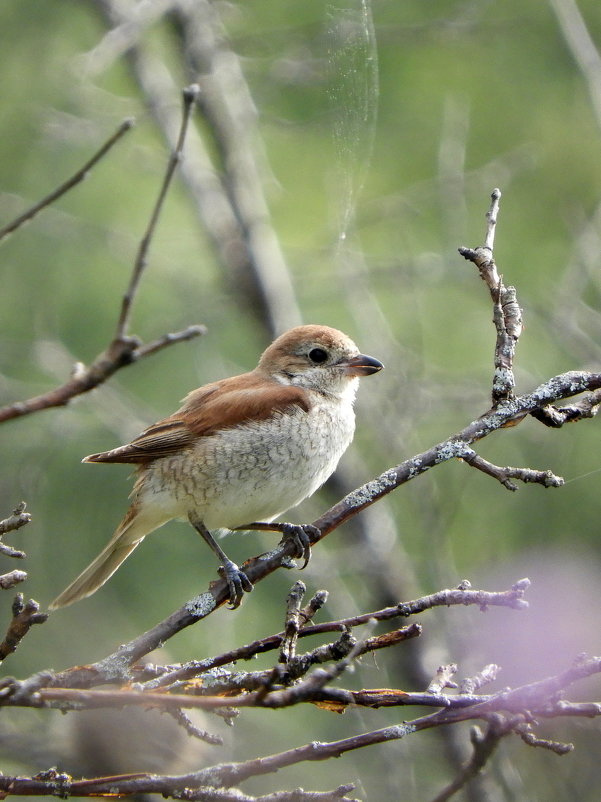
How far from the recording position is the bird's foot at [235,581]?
104 inches

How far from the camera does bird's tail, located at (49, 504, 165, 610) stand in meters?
3.45

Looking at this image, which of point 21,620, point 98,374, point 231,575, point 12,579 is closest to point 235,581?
point 231,575

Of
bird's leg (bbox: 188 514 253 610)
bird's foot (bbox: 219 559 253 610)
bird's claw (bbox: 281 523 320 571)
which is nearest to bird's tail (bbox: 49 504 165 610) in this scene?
bird's leg (bbox: 188 514 253 610)

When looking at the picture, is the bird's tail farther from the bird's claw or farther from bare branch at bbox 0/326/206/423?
bare branch at bbox 0/326/206/423

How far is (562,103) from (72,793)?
806 centimetres

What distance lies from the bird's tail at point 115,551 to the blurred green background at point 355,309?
1454mm

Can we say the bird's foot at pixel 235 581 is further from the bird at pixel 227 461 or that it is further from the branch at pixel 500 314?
the branch at pixel 500 314

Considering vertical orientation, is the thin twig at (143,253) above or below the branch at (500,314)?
below

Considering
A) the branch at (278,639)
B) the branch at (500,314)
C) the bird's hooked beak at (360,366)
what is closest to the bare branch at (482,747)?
the branch at (278,639)

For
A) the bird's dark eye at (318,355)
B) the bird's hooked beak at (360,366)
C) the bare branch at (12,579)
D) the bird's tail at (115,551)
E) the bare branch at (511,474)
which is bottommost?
the bare branch at (12,579)

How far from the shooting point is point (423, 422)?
6703 millimetres

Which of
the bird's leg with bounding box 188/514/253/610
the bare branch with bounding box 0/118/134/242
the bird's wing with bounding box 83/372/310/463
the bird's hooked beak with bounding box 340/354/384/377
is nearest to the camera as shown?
the bare branch with bounding box 0/118/134/242

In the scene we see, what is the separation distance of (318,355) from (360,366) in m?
0.19

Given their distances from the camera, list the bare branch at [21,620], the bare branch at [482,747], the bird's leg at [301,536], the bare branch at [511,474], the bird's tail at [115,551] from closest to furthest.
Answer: the bare branch at [21,620]
the bare branch at [482,747]
the bare branch at [511,474]
the bird's leg at [301,536]
the bird's tail at [115,551]
